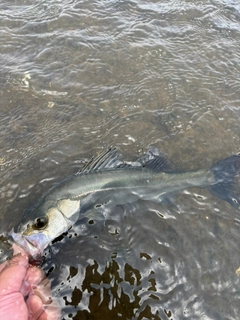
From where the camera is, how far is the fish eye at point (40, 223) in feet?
11.2

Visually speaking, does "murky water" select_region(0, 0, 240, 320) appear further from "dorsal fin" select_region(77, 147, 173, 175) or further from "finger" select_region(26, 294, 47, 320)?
"dorsal fin" select_region(77, 147, 173, 175)

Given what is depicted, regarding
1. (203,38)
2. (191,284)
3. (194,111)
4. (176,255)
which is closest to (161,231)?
A: (176,255)

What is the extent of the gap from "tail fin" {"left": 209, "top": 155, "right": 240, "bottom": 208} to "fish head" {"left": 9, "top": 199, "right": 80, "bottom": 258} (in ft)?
5.83

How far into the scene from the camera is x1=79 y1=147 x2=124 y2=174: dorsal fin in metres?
3.96

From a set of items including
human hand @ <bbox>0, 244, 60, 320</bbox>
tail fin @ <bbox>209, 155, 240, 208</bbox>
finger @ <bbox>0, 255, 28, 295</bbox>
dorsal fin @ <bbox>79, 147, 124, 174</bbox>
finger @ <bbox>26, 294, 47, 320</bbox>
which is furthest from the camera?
tail fin @ <bbox>209, 155, 240, 208</bbox>

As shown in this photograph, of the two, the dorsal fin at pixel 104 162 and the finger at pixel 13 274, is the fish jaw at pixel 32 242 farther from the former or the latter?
the dorsal fin at pixel 104 162

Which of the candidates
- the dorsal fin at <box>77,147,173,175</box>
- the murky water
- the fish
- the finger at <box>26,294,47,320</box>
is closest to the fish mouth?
the fish

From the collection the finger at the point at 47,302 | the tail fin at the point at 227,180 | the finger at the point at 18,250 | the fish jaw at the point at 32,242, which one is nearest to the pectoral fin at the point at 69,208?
the fish jaw at the point at 32,242

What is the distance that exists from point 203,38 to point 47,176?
4.47 meters

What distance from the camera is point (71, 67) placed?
606cm

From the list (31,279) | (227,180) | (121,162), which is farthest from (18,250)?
(227,180)

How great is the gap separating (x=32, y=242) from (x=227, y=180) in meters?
2.44

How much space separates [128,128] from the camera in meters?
5.05

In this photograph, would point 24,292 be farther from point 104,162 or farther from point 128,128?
point 128,128
